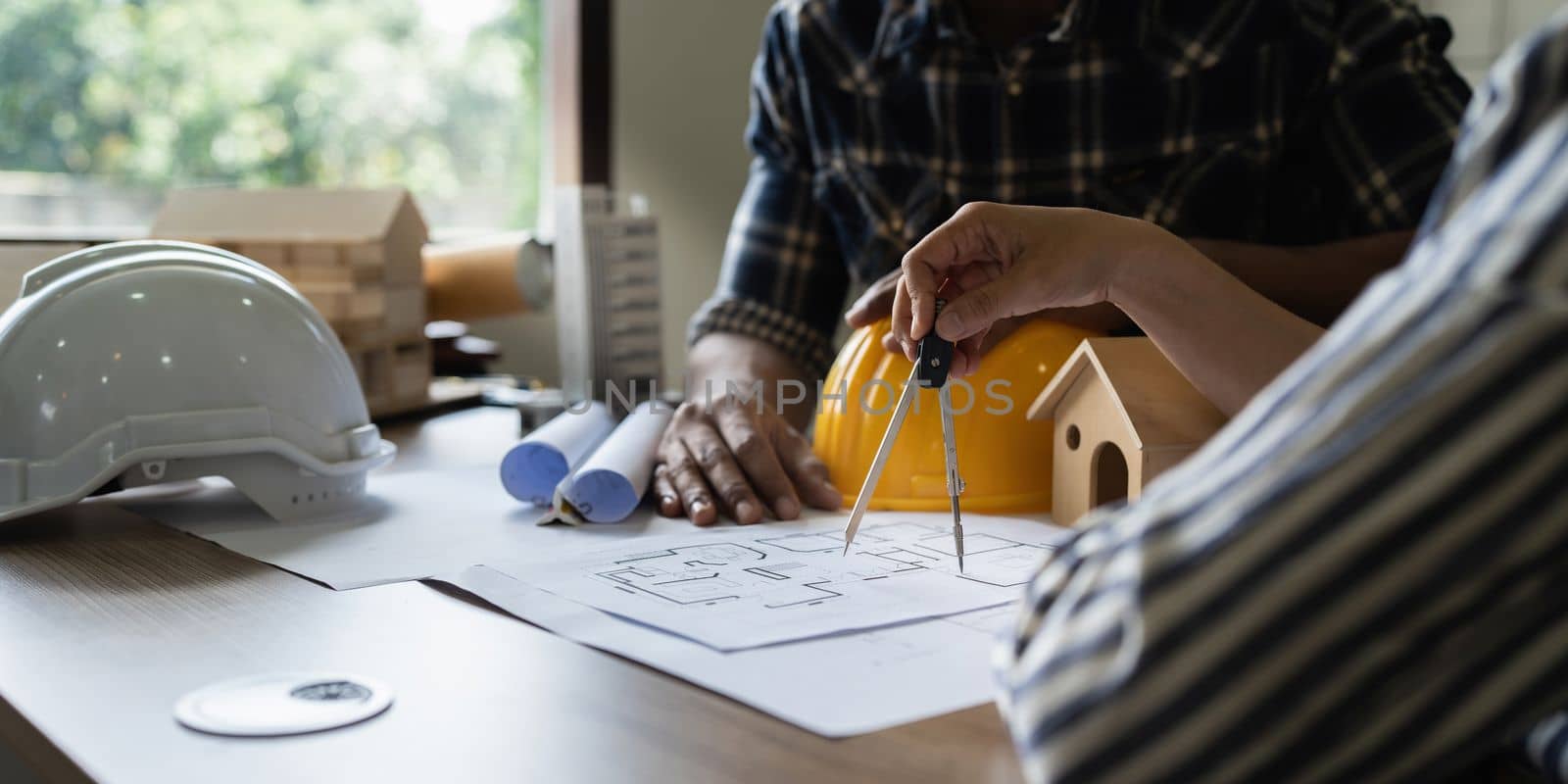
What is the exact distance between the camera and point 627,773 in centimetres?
50

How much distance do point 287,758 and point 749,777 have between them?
0.19 metres

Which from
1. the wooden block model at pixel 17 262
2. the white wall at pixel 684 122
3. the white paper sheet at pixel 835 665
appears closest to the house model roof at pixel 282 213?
the wooden block model at pixel 17 262

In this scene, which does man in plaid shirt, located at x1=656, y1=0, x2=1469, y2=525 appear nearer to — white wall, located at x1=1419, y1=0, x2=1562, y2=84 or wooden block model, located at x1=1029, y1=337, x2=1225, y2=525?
wooden block model, located at x1=1029, y1=337, x2=1225, y2=525

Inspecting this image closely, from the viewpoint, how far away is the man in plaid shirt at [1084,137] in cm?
129

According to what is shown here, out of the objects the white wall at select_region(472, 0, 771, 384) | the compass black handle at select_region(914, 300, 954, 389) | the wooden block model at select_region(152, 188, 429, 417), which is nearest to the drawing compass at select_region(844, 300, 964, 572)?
the compass black handle at select_region(914, 300, 954, 389)

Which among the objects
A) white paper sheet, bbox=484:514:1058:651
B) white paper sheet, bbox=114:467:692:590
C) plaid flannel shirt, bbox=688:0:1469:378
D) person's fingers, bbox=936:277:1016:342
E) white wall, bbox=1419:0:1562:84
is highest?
white wall, bbox=1419:0:1562:84

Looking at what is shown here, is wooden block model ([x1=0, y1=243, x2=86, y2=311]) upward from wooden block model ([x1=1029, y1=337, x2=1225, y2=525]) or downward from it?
upward

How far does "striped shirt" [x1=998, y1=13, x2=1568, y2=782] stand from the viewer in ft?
1.13

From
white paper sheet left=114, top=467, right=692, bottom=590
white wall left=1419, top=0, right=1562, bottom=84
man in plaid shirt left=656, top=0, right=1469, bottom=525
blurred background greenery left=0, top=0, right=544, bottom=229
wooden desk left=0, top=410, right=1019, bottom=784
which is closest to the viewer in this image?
wooden desk left=0, top=410, right=1019, bottom=784

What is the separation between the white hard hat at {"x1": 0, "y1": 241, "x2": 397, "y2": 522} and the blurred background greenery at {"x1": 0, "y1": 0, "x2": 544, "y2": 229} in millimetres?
1208

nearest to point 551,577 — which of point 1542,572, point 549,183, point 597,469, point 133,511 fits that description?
point 597,469

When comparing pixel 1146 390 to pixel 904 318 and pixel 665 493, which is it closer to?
pixel 904 318

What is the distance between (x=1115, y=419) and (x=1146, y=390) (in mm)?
34

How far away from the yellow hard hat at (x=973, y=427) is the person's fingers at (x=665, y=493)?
157mm
